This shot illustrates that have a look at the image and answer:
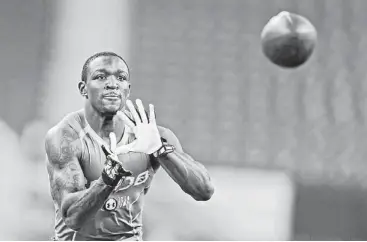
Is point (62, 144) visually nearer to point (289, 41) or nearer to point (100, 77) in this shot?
Answer: point (100, 77)

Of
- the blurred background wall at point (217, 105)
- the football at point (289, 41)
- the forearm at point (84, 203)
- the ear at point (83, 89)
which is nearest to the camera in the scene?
the forearm at point (84, 203)

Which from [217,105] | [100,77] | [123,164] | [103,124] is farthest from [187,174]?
[217,105]

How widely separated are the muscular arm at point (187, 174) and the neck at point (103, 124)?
20 centimetres

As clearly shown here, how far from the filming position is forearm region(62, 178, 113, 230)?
1.78 metres

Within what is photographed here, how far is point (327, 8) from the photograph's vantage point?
3729mm

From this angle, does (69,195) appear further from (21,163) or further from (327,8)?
(327,8)

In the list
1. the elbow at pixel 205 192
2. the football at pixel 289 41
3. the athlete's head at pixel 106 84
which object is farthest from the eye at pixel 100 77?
the football at pixel 289 41

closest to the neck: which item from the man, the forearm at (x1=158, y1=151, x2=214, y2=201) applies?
the man

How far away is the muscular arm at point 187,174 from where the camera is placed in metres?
1.93

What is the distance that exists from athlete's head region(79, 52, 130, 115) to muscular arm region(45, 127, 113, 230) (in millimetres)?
132

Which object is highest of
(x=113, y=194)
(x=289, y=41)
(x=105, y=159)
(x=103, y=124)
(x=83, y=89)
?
(x=289, y=41)

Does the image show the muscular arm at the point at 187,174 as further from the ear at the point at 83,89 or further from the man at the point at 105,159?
the ear at the point at 83,89

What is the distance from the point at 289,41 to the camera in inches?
95.3

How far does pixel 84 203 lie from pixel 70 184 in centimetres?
11
